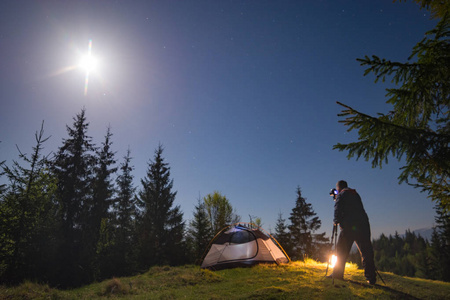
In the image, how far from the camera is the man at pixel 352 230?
6.05 metres

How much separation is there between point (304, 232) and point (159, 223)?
19.3 metres

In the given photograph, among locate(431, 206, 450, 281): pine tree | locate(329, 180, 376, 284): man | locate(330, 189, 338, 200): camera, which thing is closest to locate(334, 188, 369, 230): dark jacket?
locate(329, 180, 376, 284): man

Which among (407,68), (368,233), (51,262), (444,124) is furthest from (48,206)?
(444,124)

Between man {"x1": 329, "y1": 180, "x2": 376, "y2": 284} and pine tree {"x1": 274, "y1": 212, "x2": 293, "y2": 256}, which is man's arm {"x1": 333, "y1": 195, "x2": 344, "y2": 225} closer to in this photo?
man {"x1": 329, "y1": 180, "x2": 376, "y2": 284}

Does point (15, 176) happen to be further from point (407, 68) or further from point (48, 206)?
point (407, 68)

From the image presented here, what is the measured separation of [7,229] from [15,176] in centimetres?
310

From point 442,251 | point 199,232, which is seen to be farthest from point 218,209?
point 442,251

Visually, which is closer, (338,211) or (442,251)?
(338,211)

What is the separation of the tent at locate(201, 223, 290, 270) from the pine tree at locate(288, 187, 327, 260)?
18633 millimetres

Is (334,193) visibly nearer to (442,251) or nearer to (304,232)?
(304,232)

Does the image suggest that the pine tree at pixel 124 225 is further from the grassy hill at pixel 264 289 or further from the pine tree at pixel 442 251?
the pine tree at pixel 442 251

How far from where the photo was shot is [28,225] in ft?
43.7

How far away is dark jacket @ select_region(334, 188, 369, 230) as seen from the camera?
6199mm

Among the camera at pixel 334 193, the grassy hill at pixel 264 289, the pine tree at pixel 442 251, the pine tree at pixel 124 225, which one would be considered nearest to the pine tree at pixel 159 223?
the pine tree at pixel 124 225
